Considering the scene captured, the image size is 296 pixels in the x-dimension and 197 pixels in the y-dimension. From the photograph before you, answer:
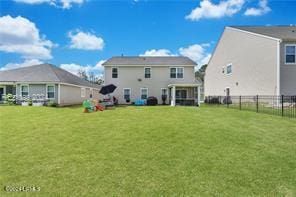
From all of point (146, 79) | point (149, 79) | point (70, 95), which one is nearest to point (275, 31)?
point (149, 79)

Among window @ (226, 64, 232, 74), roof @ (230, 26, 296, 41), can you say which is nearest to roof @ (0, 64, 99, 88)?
window @ (226, 64, 232, 74)

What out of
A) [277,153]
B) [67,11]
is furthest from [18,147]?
[67,11]

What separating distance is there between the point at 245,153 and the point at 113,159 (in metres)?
3.61

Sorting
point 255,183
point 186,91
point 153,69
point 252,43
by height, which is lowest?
point 255,183

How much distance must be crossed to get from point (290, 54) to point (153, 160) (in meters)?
18.5

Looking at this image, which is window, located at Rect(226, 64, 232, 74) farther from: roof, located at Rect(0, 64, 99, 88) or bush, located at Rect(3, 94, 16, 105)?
bush, located at Rect(3, 94, 16, 105)

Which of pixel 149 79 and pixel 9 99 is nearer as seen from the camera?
pixel 9 99

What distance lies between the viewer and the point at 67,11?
1523cm

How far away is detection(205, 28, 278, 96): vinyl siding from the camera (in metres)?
20.9

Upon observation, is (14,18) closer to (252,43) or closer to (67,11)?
(67,11)

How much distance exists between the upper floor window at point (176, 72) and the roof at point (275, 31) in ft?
24.1

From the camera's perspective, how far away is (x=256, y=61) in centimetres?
2288

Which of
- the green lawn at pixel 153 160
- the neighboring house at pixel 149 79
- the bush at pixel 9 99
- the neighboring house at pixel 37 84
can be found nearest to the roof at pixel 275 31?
the neighboring house at pixel 149 79

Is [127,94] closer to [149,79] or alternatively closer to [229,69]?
[149,79]
